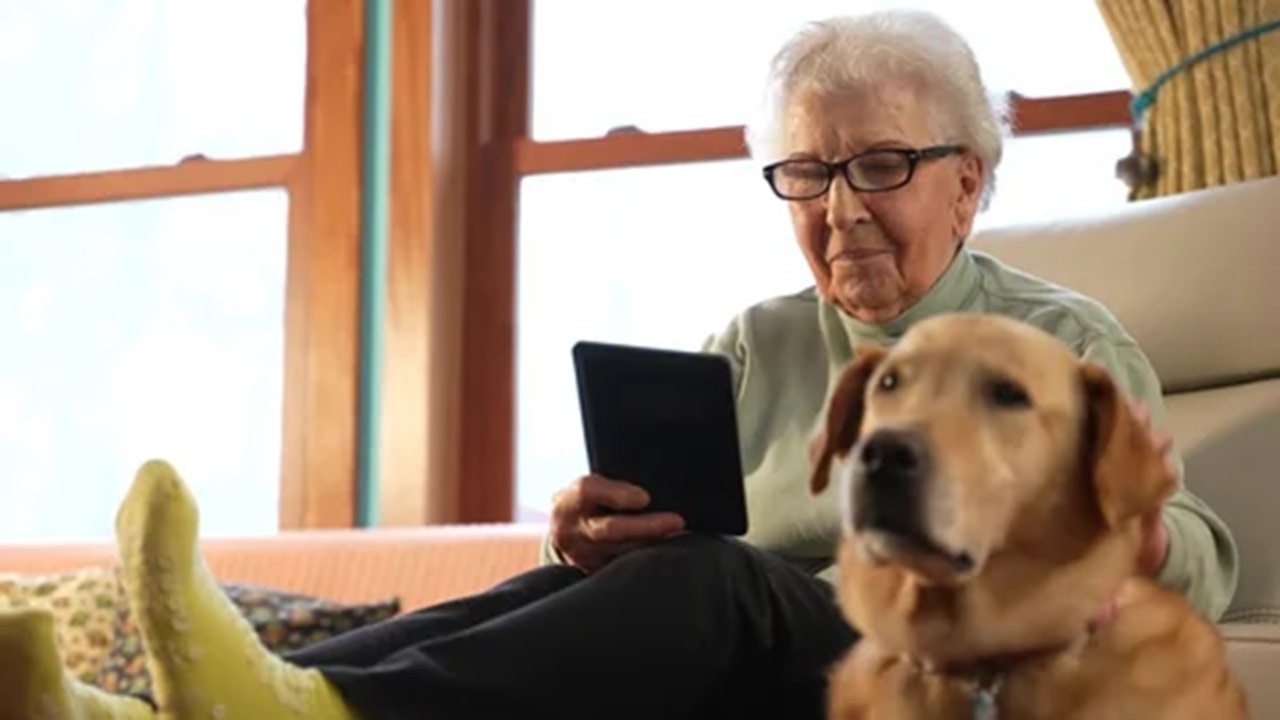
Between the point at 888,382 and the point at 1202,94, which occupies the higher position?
the point at 1202,94

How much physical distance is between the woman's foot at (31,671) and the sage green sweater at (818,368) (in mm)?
556

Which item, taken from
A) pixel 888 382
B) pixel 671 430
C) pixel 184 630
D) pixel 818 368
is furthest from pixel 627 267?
pixel 184 630

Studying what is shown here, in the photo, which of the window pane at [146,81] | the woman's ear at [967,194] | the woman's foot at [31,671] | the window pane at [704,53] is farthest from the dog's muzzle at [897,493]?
the window pane at [146,81]

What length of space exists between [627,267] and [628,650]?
1492 mm

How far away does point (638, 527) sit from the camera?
1.43 metres

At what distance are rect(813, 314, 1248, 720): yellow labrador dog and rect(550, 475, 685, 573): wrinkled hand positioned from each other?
0.78ft

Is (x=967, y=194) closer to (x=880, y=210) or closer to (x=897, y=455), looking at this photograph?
(x=880, y=210)

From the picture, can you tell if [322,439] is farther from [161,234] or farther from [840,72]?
[840,72]

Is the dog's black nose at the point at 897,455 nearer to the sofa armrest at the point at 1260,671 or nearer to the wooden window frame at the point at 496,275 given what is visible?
the sofa armrest at the point at 1260,671

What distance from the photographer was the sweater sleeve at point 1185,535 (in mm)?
1382

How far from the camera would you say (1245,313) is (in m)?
1.82

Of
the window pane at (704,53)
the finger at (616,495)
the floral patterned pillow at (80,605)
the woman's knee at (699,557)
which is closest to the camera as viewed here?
the woman's knee at (699,557)

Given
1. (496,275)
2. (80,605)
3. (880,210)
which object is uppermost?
(880,210)

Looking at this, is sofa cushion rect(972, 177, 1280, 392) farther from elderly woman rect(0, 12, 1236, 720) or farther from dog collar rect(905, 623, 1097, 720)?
dog collar rect(905, 623, 1097, 720)
